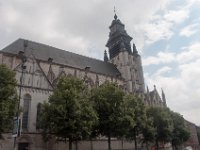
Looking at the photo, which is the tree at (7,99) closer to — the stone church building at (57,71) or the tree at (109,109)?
the stone church building at (57,71)

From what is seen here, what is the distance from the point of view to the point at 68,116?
2612 cm

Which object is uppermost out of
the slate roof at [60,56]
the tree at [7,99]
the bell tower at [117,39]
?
the bell tower at [117,39]

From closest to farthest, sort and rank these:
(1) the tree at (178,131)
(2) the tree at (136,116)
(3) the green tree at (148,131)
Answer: (2) the tree at (136,116) < (3) the green tree at (148,131) < (1) the tree at (178,131)

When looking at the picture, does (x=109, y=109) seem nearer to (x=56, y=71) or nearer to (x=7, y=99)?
(x=7, y=99)

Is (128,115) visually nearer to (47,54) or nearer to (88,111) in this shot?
(88,111)

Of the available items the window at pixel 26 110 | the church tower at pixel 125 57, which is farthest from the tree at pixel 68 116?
the church tower at pixel 125 57

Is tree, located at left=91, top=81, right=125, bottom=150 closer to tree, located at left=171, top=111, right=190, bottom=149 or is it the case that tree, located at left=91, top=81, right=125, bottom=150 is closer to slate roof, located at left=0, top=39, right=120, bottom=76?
slate roof, located at left=0, top=39, right=120, bottom=76

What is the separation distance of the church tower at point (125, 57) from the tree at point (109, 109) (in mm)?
24439

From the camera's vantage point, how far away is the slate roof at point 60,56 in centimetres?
4169

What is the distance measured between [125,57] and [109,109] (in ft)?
102

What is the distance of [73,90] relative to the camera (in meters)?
28.1

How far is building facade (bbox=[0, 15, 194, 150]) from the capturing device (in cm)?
3075

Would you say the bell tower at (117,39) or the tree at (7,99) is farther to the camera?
the bell tower at (117,39)

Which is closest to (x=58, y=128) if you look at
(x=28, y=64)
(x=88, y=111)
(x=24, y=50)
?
(x=88, y=111)
